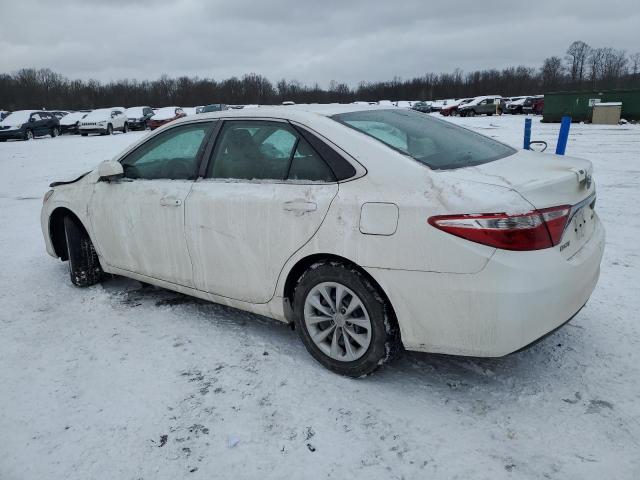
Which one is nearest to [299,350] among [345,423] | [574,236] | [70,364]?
[345,423]

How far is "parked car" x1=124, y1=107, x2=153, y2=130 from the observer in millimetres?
33688

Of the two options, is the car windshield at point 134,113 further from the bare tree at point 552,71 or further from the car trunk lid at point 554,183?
the bare tree at point 552,71

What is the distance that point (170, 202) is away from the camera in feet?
11.6

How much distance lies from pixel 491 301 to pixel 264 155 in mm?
1680

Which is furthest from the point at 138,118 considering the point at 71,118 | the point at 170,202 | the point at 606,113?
the point at 170,202

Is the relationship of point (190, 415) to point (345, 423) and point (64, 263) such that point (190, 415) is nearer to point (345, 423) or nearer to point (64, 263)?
point (345, 423)

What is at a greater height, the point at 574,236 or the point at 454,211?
the point at 454,211

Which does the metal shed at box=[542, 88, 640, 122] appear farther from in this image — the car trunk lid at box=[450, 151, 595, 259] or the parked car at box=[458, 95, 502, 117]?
the car trunk lid at box=[450, 151, 595, 259]

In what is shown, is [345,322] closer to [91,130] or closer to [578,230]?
[578,230]

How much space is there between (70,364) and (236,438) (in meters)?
1.42

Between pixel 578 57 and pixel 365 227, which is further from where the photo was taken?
pixel 578 57

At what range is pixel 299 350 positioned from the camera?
3285 mm

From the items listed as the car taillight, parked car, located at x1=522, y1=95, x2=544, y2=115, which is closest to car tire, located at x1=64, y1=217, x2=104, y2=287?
the car taillight

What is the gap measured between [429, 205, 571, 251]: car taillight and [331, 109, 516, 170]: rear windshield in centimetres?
40
